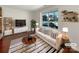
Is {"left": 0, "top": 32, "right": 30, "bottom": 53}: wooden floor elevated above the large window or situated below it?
below

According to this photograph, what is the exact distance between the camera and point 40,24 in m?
2.34

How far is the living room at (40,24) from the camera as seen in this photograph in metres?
2.18

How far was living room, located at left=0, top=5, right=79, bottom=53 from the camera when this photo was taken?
2180 mm

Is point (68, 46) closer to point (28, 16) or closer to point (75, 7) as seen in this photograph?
point (75, 7)

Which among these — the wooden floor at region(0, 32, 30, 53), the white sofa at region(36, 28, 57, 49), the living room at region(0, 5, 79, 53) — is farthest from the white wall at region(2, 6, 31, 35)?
the white sofa at region(36, 28, 57, 49)

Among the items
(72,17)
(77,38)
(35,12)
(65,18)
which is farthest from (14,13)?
(77,38)

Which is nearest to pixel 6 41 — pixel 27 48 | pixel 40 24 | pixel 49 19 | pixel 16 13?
pixel 27 48

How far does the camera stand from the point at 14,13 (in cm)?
221

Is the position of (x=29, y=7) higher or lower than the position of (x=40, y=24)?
higher

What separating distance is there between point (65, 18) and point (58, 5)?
29cm

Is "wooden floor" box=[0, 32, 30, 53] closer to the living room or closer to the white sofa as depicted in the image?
the living room

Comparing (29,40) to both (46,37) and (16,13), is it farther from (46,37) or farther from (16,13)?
(16,13)

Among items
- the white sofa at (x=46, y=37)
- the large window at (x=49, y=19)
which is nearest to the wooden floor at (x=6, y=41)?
the white sofa at (x=46, y=37)
